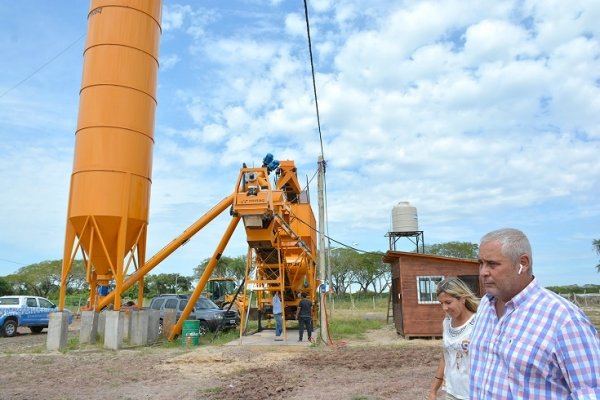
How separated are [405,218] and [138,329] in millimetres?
16581

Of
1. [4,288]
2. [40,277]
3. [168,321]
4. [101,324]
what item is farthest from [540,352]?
[40,277]

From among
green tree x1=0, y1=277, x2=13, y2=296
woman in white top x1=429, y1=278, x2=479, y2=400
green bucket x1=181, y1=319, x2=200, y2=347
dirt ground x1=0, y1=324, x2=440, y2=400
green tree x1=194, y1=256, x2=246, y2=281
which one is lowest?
dirt ground x1=0, y1=324, x2=440, y2=400

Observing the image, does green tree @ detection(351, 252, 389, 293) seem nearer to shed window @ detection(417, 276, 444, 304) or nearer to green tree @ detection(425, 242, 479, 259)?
green tree @ detection(425, 242, 479, 259)

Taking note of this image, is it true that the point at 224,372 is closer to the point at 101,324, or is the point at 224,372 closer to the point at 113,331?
the point at 113,331

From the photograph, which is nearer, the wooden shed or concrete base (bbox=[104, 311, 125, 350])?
concrete base (bbox=[104, 311, 125, 350])

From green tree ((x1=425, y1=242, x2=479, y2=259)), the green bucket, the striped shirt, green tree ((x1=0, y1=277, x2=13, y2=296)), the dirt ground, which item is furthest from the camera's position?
green tree ((x1=425, y1=242, x2=479, y2=259))

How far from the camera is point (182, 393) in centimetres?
840

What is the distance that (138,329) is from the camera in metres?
15.6

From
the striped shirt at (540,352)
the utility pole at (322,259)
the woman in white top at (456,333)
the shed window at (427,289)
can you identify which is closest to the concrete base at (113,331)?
the utility pole at (322,259)

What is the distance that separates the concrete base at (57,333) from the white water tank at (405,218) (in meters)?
18.2

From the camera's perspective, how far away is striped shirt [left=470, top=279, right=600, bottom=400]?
200cm

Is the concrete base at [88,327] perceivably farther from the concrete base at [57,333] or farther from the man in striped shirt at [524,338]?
the man in striped shirt at [524,338]

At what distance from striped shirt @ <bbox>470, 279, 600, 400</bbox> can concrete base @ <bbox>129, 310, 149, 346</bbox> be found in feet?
48.8

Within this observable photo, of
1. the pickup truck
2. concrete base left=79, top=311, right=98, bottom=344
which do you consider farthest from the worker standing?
the pickup truck
